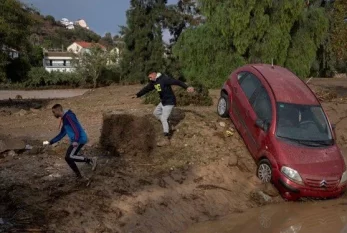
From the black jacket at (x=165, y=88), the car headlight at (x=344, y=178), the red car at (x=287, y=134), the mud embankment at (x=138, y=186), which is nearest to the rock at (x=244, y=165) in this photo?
the mud embankment at (x=138, y=186)

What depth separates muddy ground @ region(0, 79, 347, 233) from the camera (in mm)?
7105

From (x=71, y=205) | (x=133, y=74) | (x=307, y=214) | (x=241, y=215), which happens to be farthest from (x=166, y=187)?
(x=133, y=74)

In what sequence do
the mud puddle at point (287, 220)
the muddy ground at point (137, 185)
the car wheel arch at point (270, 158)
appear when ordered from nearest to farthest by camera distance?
the muddy ground at point (137, 185) < the mud puddle at point (287, 220) < the car wheel arch at point (270, 158)

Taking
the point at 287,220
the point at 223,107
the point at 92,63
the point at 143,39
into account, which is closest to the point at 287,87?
the point at 223,107

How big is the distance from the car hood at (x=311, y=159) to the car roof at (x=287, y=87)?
1330 millimetres

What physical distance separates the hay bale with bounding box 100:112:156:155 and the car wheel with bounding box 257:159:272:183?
8.37ft

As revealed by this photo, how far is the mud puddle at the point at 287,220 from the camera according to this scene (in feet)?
25.7

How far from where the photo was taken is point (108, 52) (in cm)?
4709

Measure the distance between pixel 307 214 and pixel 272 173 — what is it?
108cm

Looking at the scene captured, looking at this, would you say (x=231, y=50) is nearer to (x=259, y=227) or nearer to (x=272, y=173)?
(x=272, y=173)

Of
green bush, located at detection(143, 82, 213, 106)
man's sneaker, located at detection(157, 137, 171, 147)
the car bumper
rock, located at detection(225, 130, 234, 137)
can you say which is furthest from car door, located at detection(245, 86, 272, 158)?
green bush, located at detection(143, 82, 213, 106)

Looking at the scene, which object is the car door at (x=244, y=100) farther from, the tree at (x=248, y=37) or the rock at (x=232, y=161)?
the tree at (x=248, y=37)

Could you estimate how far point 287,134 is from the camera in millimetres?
9570

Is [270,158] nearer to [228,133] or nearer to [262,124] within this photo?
[262,124]
